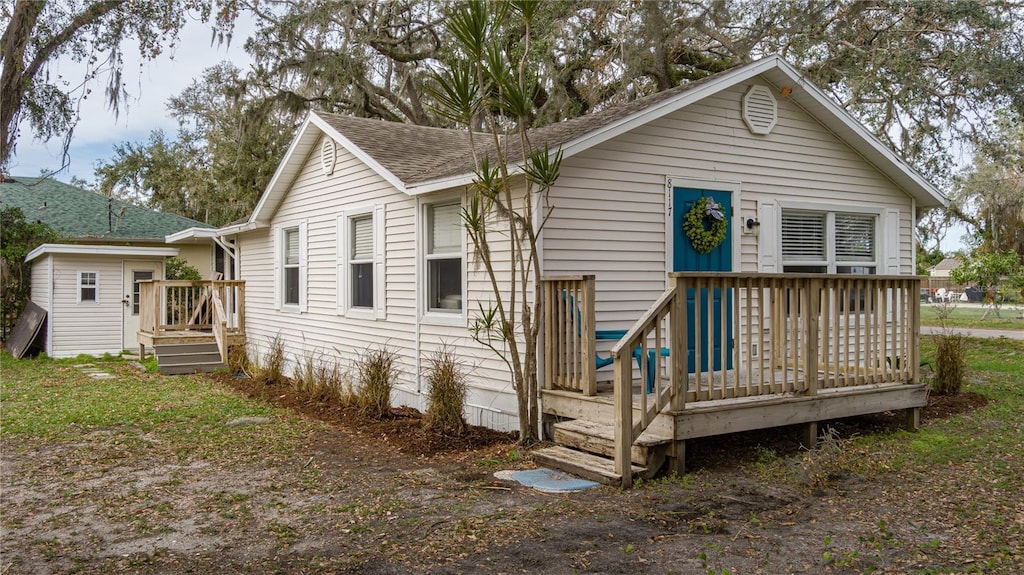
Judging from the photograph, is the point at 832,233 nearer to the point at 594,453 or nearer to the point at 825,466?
the point at 825,466

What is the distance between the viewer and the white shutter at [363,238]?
10.1 metres

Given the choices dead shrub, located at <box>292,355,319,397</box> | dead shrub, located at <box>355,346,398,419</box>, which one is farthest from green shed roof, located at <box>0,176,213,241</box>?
dead shrub, located at <box>355,346,398,419</box>

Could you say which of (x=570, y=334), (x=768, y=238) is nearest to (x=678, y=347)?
(x=570, y=334)

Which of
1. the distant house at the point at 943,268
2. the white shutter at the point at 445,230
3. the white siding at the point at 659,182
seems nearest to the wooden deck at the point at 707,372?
the white siding at the point at 659,182

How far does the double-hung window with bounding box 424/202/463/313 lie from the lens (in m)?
8.27

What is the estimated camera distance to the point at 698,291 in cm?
592

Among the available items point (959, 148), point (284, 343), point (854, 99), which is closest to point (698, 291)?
point (284, 343)

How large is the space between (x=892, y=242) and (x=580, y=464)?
5.76 meters

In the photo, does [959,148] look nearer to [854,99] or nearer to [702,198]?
[854,99]

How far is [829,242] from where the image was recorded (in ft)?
29.6

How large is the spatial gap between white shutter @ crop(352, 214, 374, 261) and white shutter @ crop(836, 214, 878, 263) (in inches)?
228

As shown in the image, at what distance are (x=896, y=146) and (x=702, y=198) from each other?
33.2 ft

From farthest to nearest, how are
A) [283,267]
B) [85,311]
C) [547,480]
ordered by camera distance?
[85,311] < [283,267] < [547,480]

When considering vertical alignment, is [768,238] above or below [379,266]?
above
